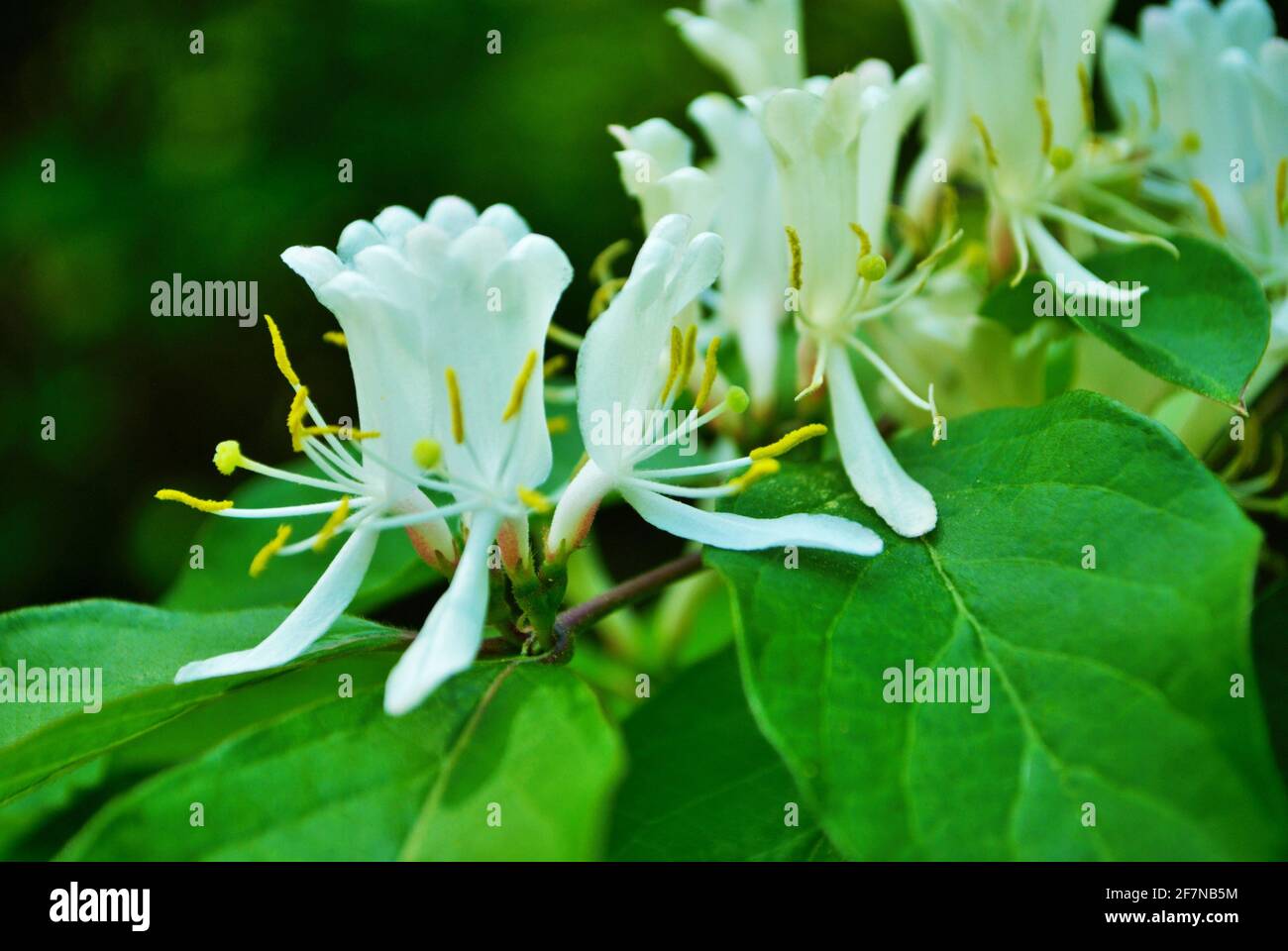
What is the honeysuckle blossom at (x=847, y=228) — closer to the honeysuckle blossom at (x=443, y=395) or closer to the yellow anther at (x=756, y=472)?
the yellow anther at (x=756, y=472)

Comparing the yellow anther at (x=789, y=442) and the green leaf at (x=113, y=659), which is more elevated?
the yellow anther at (x=789, y=442)

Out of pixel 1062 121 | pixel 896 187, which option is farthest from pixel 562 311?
pixel 1062 121

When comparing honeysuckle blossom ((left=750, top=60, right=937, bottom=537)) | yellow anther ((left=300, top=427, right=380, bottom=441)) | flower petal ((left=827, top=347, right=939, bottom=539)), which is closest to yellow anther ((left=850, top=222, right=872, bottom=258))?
honeysuckle blossom ((left=750, top=60, right=937, bottom=537))

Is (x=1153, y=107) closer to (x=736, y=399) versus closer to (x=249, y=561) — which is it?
(x=736, y=399)

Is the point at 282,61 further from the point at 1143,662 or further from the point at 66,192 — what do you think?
the point at 1143,662

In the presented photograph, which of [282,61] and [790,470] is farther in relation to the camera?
[282,61]

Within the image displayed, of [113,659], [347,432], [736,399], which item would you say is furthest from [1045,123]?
[113,659]

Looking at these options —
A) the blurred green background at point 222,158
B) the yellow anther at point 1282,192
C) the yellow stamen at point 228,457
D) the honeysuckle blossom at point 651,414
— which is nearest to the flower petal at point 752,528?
the honeysuckle blossom at point 651,414
